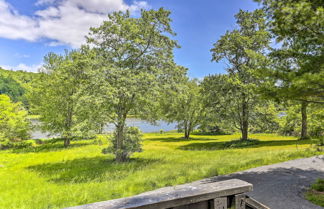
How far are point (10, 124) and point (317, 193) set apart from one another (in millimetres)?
25790

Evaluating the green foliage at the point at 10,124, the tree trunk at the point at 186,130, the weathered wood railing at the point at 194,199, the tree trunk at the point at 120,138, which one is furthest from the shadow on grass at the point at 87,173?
the tree trunk at the point at 186,130

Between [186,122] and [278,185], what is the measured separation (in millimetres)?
24588

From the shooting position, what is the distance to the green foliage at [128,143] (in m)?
13.0

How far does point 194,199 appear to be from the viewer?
7.80ft

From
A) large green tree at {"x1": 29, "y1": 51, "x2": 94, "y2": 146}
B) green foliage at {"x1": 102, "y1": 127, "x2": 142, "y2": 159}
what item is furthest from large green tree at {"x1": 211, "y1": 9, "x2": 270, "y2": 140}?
large green tree at {"x1": 29, "y1": 51, "x2": 94, "y2": 146}

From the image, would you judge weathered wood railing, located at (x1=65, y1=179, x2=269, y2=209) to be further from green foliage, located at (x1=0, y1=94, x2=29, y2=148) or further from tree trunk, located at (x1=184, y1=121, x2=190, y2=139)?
tree trunk, located at (x1=184, y1=121, x2=190, y2=139)

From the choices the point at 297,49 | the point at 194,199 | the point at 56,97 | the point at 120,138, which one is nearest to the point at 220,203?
the point at 194,199

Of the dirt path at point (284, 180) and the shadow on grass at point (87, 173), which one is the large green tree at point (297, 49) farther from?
the shadow on grass at point (87, 173)

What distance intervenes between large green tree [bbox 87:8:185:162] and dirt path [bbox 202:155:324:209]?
5870 millimetres

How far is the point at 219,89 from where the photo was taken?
61.6 feet

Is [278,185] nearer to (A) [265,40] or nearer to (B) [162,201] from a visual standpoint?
(B) [162,201]

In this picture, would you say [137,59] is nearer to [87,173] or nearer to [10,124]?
[87,173]

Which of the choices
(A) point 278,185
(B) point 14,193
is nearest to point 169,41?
(A) point 278,185

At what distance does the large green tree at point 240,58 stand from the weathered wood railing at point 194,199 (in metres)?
15.2
